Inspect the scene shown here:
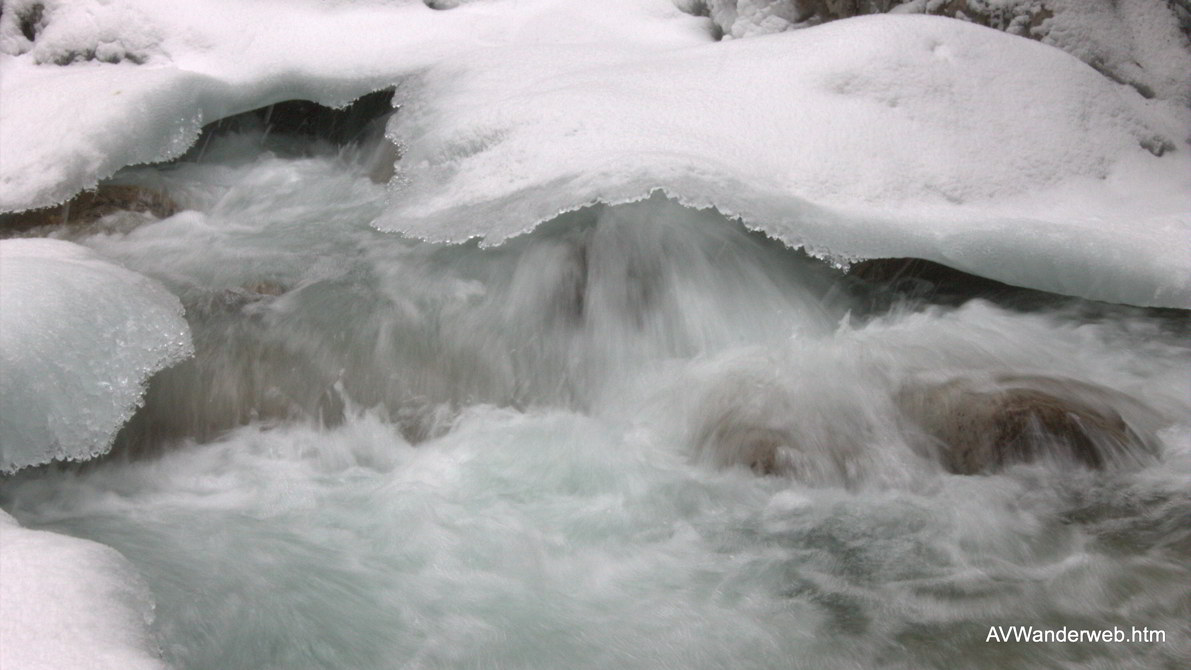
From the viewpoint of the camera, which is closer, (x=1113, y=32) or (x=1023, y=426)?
(x=1023, y=426)

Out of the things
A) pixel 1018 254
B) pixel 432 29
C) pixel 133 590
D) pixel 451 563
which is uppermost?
pixel 432 29

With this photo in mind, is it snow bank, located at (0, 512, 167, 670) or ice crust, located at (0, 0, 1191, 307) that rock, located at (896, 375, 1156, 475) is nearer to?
ice crust, located at (0, 0, 1191, 307)

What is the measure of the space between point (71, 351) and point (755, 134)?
7.72 ft

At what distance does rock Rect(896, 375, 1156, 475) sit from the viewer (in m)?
2.77

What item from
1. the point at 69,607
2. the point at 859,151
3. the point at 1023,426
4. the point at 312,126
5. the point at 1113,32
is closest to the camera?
the point at 69,607

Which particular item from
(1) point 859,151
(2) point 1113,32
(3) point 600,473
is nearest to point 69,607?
(3) point 600,473

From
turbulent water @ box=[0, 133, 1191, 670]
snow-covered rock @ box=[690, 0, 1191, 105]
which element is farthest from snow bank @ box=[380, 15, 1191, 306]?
turbulent water @ box=[0, 133, 1191, 670]

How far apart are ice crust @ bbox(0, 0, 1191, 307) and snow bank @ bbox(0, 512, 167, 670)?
1537 mm

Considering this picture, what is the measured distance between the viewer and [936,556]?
252 cm

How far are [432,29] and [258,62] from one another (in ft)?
2.86

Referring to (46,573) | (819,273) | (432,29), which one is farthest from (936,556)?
(432,29)

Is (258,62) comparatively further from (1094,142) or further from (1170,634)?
(1170,634)

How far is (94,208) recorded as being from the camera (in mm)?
4164

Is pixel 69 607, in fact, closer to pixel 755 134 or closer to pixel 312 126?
pixel 755 134
